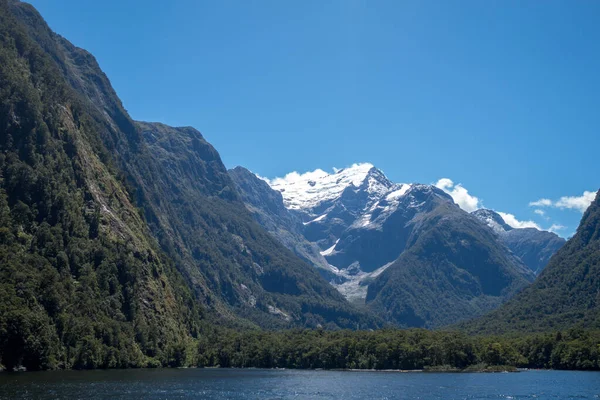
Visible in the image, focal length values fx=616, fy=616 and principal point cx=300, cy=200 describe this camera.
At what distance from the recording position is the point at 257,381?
196 m

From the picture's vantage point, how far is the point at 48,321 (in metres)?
195

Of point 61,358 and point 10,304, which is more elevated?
point 10,304

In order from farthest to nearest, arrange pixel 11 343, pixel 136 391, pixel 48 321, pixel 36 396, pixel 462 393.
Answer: pixel 48 321
pixel 11 343
pixel 462 393
pixel 136 391
pixel 36 396

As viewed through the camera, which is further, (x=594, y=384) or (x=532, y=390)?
(x=594, y=384)

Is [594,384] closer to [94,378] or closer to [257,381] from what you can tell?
[257,381]

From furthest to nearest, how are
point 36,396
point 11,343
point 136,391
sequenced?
point 11,343
point 136,391
point 36,396

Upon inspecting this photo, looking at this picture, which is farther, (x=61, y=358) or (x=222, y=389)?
(x=61, y=358)

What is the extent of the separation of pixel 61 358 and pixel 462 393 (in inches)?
4940

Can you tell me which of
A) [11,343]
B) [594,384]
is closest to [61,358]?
[11,343]

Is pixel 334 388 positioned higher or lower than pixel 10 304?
lower

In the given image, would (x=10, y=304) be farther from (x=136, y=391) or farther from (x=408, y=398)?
(x=408, y=398)

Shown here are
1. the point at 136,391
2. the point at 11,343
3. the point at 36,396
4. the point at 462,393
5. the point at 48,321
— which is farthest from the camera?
the point at 48,321

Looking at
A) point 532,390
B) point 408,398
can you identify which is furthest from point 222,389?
point 532,390

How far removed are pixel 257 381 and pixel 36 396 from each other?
90080 millimetres
